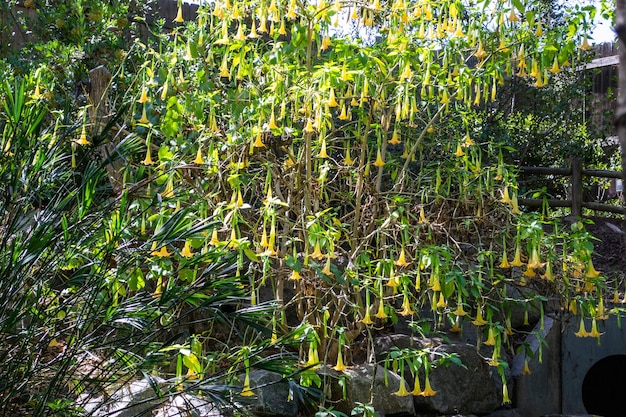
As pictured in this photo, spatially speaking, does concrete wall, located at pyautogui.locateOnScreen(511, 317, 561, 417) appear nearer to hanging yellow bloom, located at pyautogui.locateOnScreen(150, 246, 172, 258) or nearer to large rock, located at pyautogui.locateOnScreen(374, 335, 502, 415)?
large rock, located at pyautogui.locateOnScreen(374, 335, 502, 415)

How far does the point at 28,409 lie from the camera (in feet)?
11.7

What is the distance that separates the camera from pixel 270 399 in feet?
16.0

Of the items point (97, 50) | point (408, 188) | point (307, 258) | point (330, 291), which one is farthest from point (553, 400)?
point (97, 50)

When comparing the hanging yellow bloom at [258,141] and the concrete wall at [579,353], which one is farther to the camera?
the concrete wall at [579,353]

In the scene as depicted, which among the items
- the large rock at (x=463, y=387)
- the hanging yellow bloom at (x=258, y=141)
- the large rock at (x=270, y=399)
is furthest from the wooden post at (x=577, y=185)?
the hanging yellow bloom at (x=258, y=141)

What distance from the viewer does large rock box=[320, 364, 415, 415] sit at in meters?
4.97

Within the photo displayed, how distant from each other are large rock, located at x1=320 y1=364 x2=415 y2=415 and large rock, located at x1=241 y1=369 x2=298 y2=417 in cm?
27

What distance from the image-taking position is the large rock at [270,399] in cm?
482

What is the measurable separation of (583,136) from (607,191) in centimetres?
143

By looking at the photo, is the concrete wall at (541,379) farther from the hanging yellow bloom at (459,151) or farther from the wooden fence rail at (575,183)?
the hanging yellow bloom at (459,151)

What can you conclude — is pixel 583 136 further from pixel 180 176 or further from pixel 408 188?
pixel 180 176

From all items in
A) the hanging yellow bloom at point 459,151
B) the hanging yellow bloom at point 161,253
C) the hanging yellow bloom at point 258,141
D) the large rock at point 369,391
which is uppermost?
the hanging yellow bloom at point 258,141

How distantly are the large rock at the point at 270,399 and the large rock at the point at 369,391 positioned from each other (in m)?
0.27

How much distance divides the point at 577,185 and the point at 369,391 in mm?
3988
